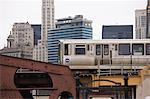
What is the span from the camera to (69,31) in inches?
6191

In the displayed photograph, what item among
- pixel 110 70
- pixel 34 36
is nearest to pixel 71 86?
pixel 110 70

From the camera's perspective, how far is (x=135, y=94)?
930 inches

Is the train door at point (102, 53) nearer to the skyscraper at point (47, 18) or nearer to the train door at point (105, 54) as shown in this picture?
the train door at point (105, 54)

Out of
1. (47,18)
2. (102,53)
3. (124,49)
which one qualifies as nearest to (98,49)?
(102,53)

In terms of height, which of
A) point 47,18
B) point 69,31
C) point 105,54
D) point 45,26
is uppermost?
point 47,18

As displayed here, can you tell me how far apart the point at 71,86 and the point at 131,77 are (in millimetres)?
3571

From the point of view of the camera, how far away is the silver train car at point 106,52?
27453mm

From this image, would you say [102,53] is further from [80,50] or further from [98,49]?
[80,50]

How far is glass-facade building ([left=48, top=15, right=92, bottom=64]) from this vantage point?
15325 centimetres

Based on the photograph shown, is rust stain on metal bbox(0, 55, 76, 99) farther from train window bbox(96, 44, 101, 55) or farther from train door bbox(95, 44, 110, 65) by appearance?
train window bbox(96, 44, 101, 55)

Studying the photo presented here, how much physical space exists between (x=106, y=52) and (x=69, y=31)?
130 m

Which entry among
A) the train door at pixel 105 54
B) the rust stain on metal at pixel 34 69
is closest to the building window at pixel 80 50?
the train door at pixel 105 54

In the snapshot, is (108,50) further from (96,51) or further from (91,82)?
(91,82)

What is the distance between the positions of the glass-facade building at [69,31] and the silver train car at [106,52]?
120 m
